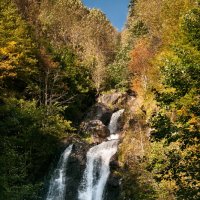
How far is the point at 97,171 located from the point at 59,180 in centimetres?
366

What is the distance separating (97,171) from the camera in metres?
33.2

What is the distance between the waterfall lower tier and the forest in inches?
69.1

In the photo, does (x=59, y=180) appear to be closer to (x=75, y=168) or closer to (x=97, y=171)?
(x=75, y=168)

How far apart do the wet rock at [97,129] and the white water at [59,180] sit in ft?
16.1

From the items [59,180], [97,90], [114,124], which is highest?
[97,90]

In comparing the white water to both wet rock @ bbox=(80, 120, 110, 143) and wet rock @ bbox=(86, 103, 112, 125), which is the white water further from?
wet rock @ bbox=(86, 103, 112, 125)

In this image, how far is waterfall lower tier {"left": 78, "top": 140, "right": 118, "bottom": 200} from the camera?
32.0m

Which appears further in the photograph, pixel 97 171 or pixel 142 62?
pixel 142 62

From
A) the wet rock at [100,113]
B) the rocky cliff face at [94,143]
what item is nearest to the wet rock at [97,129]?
the rocky cliff face at [94,143]

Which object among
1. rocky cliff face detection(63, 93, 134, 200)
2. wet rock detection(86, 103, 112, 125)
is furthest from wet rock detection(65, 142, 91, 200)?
wet rock detection(86, 103, 112, 125)

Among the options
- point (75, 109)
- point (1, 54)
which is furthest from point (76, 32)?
point (1, 54)

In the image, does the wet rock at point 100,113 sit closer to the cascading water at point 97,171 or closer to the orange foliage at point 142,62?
the orange foliage at point 142,62

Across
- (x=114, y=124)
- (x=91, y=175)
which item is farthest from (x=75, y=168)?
(x=114, y=124)

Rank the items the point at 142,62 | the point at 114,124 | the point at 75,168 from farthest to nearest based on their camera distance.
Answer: the point at 142,62 < the point at 114,124 < the point at 75,168
